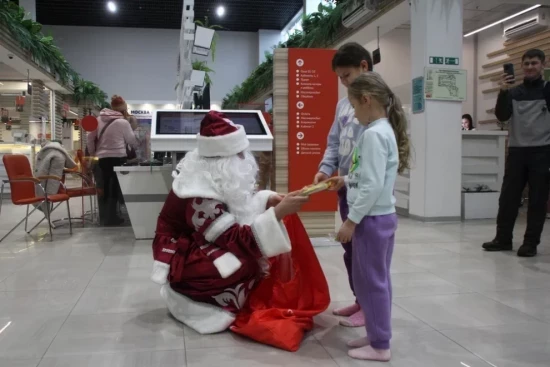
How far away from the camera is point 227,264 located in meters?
2.15

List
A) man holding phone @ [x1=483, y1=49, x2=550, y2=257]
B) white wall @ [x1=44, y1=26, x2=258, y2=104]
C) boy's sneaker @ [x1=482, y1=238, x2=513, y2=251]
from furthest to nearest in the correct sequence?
white wall @ [x1=44, y1=26, x2=258, y2=104] → boy's sneaker @ [x1=482, y1=238, x2=513, y2=251] → man holding phone @ [x1=483, y1=49, x2=550, y2=257]

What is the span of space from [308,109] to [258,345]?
2.67 metres

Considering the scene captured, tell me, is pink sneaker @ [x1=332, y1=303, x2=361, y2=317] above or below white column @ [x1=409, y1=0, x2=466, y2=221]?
below

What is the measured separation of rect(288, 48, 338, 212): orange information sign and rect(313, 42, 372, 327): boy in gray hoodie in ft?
6.03

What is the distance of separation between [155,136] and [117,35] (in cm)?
1687

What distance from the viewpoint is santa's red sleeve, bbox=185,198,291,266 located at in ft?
6.88

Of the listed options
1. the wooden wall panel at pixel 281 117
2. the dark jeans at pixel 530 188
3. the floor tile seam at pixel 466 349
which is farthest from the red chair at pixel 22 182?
the dark jeans at pixel 530 188

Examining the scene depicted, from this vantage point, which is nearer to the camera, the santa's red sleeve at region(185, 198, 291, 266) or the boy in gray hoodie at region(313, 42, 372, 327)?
the santa's red sleeve at region(185, 198, 291, 266)

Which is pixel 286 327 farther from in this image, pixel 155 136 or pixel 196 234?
pixel 155 136

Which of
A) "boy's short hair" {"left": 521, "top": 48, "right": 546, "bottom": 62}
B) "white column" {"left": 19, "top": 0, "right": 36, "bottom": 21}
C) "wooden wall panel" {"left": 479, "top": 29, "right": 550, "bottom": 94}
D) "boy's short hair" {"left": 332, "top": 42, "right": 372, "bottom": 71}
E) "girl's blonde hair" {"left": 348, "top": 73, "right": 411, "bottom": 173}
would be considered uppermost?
"white column" {"left": 19, "top": 0, "right": 36, "bottom": 21}

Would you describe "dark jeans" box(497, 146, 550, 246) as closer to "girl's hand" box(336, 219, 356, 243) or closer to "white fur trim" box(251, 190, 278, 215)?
"white fur trim" box(251, 190, 278, 215)

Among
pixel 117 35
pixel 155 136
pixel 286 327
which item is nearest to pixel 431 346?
pixel 286 327

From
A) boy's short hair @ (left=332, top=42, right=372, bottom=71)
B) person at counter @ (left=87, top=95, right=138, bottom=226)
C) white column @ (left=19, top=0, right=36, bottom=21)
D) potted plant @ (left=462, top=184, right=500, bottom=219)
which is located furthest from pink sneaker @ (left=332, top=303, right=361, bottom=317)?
white column @ (left=19, top=0, right=36, bottom=21)

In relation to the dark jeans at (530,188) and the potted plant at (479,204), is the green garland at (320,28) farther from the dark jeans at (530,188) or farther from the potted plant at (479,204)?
the dark jeans at (530,188)
